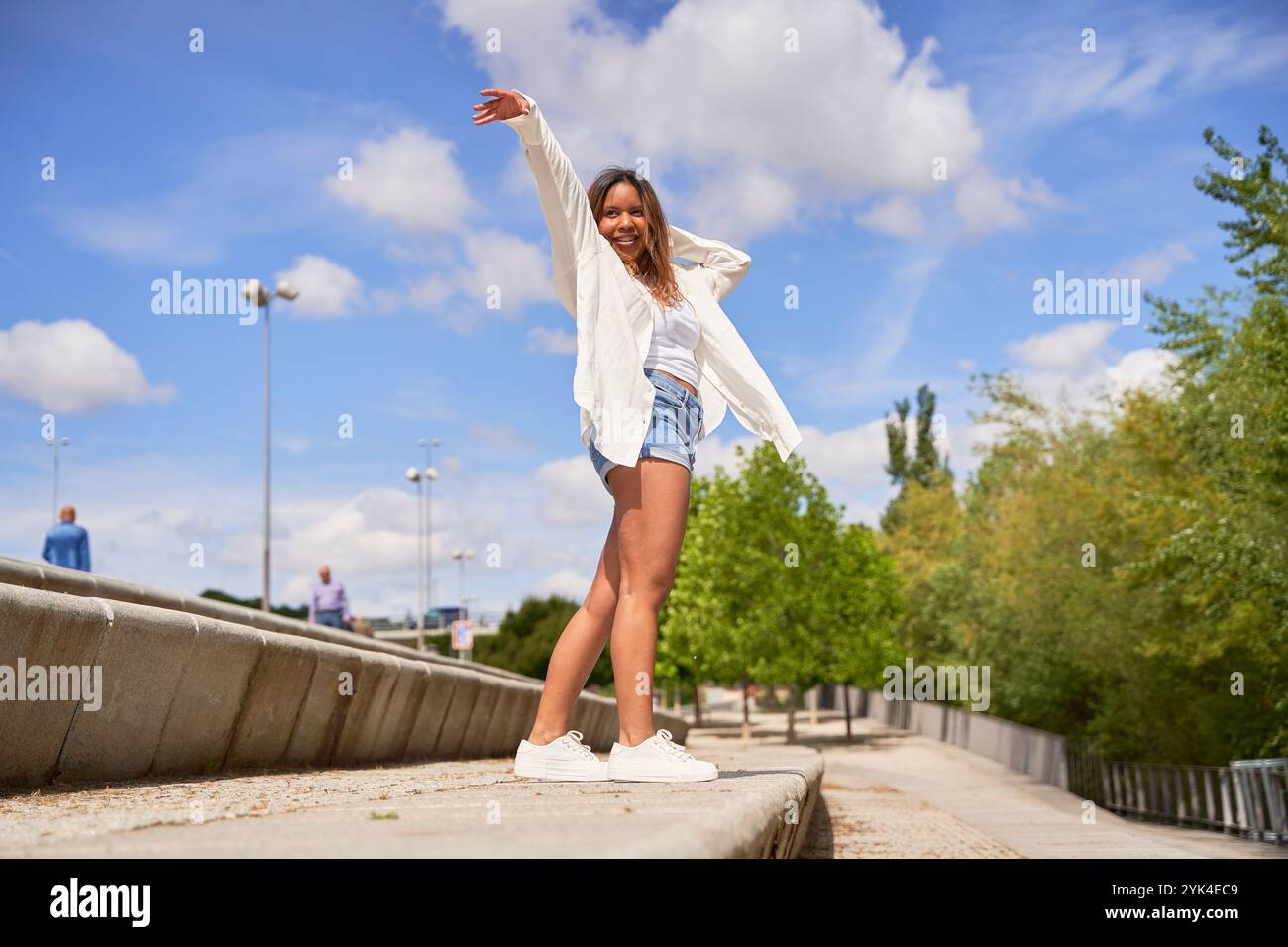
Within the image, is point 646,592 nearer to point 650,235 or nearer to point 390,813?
point 650,235

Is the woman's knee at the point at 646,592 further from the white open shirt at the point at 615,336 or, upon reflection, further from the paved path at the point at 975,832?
the paved path at the point at 975,832

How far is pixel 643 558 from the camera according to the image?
164 inches

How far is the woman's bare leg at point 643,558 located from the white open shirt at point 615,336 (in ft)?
0.60

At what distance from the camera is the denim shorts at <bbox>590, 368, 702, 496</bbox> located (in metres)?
4.20

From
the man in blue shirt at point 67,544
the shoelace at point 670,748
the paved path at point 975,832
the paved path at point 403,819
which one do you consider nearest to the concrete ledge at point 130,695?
the paved path at point 403,819

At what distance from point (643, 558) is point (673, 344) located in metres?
0.84

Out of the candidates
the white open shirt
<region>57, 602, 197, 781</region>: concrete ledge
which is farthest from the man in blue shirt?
the white open shirt

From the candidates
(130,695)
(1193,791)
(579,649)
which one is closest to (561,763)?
(579,649)

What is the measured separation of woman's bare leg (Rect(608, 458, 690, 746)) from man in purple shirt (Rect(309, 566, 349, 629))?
44.3 feet

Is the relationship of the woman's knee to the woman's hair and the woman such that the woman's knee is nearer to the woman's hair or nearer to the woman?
the woman

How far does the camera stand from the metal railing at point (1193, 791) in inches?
885

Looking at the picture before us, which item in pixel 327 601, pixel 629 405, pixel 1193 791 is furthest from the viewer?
pixel 1193 791

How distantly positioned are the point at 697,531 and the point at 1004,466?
39.2 ft
